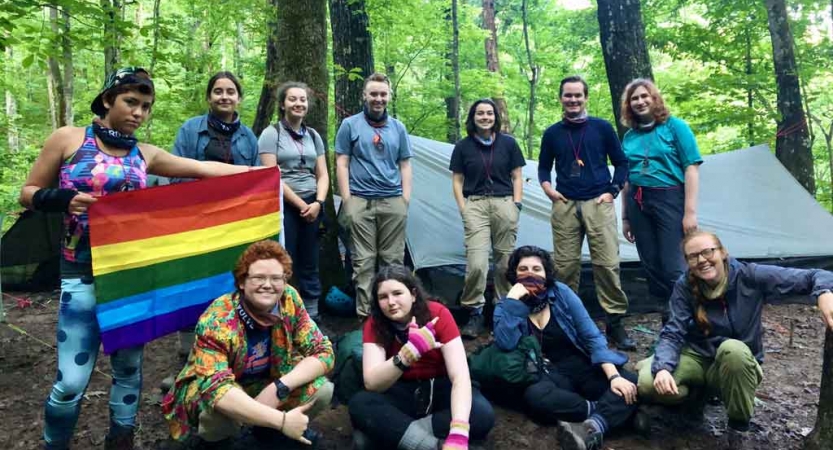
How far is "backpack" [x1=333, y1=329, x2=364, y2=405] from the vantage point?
9.78ft

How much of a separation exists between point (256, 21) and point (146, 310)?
15.8 ft

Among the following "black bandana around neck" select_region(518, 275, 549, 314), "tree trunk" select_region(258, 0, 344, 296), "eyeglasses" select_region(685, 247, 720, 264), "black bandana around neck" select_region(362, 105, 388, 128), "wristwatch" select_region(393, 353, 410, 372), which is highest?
"tree trunk" select_region(258, 0, 344, 296)

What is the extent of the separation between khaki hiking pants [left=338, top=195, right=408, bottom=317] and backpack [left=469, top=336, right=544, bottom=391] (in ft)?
3.79

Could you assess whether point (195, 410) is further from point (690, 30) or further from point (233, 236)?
point (690, 30)

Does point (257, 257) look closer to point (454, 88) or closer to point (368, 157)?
point (368, 157)

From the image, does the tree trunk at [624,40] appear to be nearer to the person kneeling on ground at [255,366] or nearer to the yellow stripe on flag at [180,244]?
the yellow stripe on flag at [180,244]

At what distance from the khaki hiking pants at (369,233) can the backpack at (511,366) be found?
1157mm

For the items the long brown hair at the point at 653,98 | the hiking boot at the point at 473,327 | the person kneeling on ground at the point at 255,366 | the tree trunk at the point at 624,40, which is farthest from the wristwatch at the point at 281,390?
the tree trunk at the point at 624,40

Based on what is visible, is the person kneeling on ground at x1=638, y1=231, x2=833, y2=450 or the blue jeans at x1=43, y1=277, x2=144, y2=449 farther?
the person kneeling on ground at x1=638, y1=231, x2=833, y2=450

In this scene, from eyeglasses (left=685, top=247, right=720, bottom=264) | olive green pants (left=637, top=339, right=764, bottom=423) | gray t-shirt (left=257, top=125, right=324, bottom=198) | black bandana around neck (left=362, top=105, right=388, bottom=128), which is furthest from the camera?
black bandana around neck (left=362, top=105, right=388, bottom=128)

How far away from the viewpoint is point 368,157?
3.94 m

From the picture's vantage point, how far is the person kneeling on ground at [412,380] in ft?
7.89

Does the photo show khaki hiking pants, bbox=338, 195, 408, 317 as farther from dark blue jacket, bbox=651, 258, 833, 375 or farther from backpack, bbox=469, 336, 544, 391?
dark blue jacket, bbox=651, 258, 833, 375

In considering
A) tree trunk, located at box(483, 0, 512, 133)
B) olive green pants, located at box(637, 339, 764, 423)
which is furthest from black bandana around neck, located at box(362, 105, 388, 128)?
tree trunk, located at box(483, 0, 512, 133)
